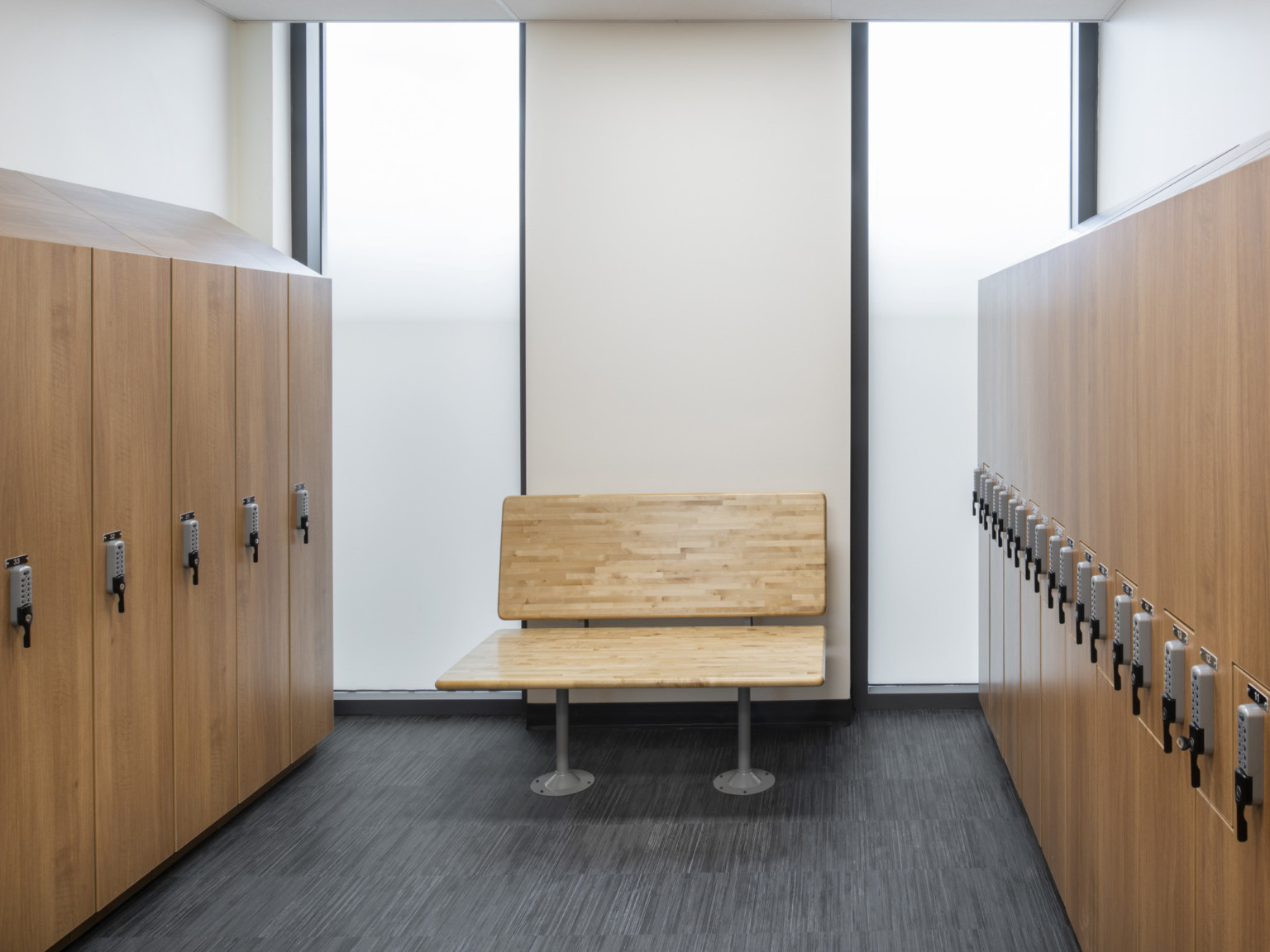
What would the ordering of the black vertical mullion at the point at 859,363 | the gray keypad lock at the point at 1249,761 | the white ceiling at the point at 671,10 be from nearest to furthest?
the gray keypad lock at the point at 1249,761 < the white ceiling at the point at 671,10 < the black vertical mullion at the point at 859,363

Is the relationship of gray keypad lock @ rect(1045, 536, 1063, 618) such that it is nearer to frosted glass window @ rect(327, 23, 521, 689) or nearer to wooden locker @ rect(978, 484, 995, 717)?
wooden locker @ rect(978, 484, 995, 717)

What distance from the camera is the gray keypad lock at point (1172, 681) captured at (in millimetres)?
1763

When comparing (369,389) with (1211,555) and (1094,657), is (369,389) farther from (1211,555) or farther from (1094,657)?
(1211,555)

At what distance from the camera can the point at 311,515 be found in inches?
156

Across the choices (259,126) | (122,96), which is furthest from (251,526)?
(259,126)

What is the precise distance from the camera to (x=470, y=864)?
10.6 ft

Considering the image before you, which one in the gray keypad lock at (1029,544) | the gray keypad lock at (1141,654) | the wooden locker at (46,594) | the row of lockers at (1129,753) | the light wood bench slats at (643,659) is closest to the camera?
the row of lockers at (1129,753)

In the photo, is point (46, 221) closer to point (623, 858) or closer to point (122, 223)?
point (122, 223)

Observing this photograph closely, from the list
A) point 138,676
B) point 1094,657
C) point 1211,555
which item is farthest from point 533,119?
point 1211,555

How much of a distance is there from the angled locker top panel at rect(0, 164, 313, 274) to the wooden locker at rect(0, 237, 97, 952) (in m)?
0.18

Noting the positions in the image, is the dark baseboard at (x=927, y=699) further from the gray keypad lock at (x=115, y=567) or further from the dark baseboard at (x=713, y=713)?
the gray keypad lock at (x=115, y=567)

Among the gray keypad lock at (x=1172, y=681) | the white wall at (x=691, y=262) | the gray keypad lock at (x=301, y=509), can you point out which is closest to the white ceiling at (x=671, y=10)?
the white wall at (x=691, y=262)

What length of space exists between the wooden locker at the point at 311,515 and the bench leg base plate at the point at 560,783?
91cm

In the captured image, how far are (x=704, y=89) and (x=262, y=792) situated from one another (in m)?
3.20
